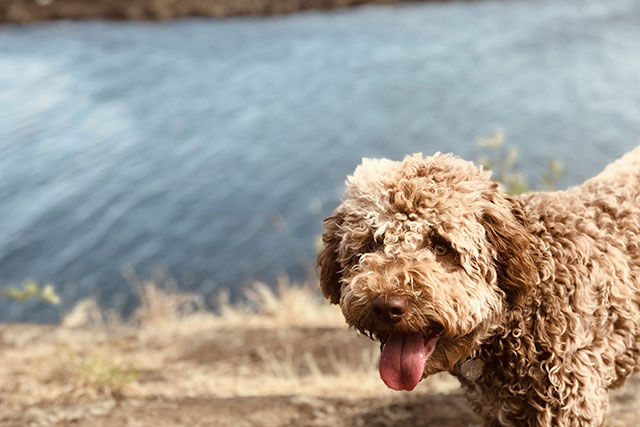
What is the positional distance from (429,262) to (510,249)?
1.26 ft

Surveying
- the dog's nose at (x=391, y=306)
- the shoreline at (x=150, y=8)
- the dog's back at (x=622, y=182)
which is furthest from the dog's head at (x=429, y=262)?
the shoreline at (x=150, y=8)

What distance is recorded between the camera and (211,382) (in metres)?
6.16

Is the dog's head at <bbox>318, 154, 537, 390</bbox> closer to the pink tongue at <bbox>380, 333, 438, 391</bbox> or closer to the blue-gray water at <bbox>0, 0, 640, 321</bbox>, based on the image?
the pink tongue at <bbox>380, 333, 438, 391</bbox>

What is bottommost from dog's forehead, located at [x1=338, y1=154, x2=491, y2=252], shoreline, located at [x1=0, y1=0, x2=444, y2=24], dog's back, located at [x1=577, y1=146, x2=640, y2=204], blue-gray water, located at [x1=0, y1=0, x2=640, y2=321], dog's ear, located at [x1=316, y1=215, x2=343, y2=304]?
blue-gray water, located at [x1=0, y1=0, x2=640, y2=321]

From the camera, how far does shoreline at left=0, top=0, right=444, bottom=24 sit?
973 inches

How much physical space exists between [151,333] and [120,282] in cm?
402

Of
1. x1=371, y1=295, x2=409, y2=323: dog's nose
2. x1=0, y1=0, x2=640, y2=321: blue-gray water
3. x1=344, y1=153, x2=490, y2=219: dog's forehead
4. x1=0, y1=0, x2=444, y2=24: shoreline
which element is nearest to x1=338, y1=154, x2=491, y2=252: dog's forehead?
x1=344, y1=153, x2=490, y2=219: dog's forehead

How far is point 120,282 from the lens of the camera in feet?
39.8

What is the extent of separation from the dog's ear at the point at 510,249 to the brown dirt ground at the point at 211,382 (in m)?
1.79

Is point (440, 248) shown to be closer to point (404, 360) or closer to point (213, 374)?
point (404, 360)

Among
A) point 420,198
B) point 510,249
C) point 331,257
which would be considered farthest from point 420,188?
point 331,257

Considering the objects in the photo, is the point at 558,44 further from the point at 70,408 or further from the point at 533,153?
the point at 70,408

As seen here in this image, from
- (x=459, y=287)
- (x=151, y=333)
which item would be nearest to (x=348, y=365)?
(x=151, y=333)

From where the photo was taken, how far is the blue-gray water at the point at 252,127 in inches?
501
